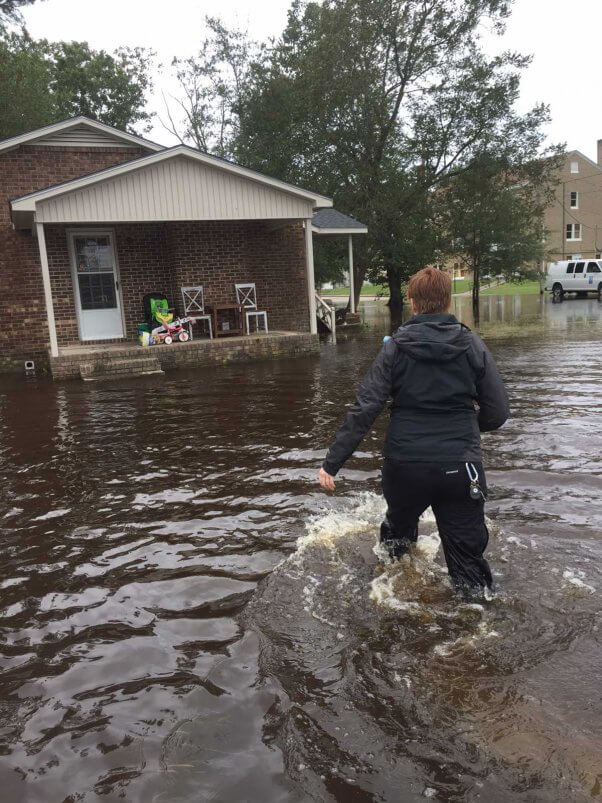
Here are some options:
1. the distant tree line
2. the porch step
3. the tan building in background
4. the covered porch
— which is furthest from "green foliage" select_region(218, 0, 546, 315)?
the tan building in background

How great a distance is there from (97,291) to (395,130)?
13.3 meters

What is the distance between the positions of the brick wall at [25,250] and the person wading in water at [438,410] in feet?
40.6

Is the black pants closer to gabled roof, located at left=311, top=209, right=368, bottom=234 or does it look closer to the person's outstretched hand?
the person's outstretched hand

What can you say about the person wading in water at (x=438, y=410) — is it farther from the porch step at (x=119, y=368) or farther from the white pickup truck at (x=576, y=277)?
the white pickup truck at (x=576, y=277)

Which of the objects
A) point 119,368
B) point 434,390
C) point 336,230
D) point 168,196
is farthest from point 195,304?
point 434,390

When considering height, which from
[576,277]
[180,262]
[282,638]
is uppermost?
[180,262]

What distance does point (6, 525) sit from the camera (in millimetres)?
4949

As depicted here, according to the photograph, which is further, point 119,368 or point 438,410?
point 119,368

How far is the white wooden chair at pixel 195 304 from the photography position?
1450cm

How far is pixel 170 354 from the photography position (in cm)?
1326

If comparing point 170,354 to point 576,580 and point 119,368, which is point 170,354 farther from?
point 576,580

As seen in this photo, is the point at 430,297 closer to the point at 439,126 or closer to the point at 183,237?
the point at 183,237

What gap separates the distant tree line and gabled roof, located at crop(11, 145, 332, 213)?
919 centimetres

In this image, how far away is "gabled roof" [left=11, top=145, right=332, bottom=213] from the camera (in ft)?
38.1
